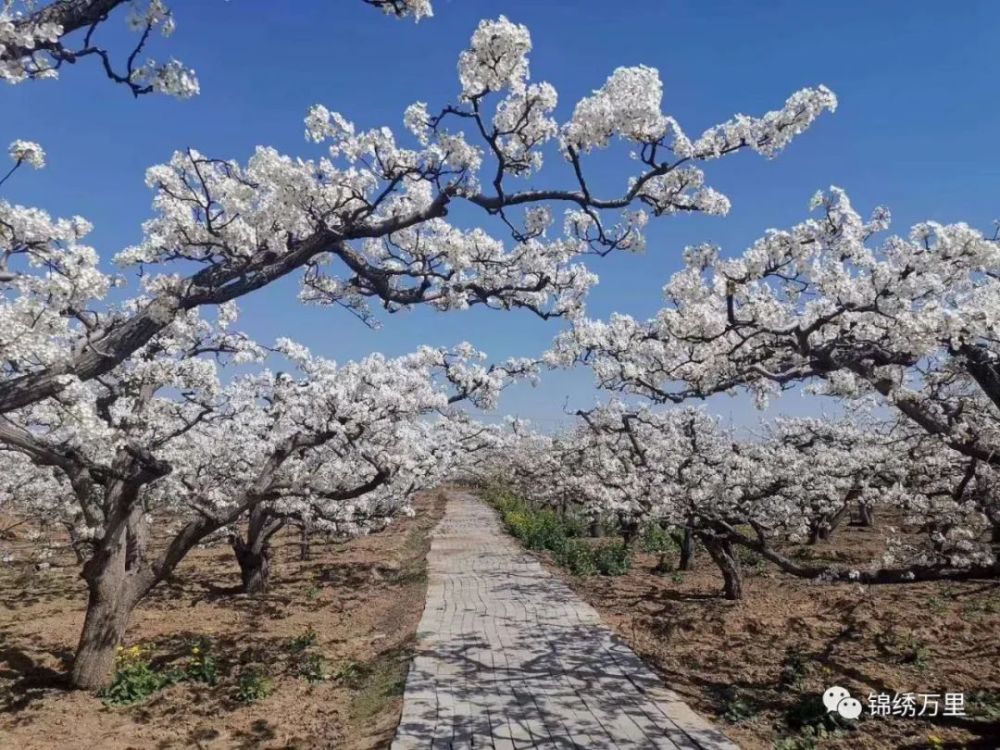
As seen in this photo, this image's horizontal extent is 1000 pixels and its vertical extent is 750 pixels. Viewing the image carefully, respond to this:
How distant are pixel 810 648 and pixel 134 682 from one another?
10020 millimetres

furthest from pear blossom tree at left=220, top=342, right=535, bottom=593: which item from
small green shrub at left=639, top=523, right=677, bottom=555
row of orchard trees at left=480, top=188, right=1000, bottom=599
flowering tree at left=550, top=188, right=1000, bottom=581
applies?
small green shrub at left=639, top=523, right=677, bottom=555

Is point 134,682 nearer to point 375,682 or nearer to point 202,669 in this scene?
point 202,669

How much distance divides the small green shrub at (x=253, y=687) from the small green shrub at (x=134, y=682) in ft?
3.41

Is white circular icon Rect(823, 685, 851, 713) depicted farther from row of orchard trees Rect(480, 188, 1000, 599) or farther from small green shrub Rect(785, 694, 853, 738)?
row of orchard trees Rect(480, 188, 1000, 599)

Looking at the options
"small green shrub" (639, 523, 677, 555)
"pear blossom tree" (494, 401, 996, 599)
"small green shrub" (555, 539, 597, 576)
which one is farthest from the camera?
"small green shrub" (639, 523, 677, 555)

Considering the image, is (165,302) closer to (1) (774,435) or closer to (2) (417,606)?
(2) (417,606)

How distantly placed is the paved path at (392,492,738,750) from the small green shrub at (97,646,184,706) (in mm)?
3631

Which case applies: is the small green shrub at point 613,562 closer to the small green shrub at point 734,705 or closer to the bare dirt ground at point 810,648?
the bare dirt ground at point 810,648

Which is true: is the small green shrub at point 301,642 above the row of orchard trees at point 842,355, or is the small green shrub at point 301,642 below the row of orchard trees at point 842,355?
below

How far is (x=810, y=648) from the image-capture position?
34.3 feet

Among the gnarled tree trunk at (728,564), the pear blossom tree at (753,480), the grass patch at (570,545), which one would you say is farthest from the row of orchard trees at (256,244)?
the grass patch at (570,545)

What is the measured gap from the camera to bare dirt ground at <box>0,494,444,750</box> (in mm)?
7992

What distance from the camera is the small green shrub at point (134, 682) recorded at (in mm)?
9141

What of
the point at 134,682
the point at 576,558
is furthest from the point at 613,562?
the point at 134,682
